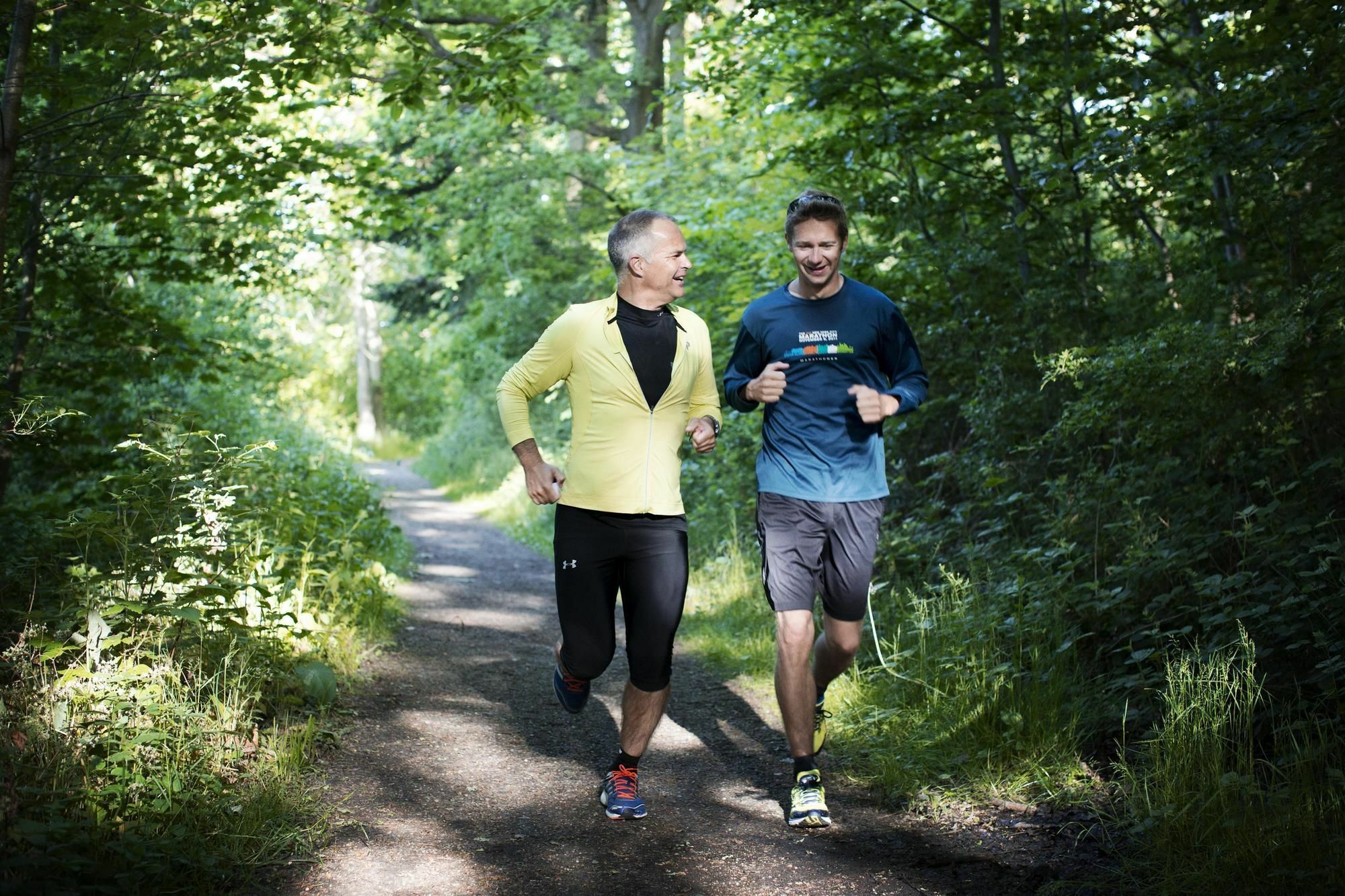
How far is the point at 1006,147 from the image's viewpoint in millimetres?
7809

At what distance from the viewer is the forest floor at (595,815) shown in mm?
3838

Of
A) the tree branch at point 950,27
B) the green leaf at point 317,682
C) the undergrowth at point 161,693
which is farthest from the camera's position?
the tree branch at point 950,27

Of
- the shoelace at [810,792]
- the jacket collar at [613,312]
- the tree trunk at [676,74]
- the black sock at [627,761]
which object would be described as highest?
the tree trunk at [676,74]

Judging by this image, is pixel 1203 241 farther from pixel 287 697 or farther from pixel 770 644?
pixel 287 697

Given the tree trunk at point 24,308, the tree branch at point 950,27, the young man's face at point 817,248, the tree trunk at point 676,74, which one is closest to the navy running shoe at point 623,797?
the young man's face at point 817,248

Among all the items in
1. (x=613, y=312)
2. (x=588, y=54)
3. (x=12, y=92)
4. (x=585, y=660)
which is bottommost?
(x=585, y=660)

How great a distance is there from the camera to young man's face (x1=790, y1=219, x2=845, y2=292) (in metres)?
4.61

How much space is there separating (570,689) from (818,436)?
58.3 inches

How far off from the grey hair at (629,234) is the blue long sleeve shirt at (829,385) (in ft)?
2.18

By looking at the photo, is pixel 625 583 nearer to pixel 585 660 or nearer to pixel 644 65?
pixel 585 660

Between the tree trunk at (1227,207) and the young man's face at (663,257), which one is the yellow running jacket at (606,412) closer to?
the young man's face at (663,257)

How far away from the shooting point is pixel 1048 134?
8.20 metres

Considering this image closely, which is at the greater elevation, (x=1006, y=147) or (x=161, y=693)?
(x=1006, y=147)

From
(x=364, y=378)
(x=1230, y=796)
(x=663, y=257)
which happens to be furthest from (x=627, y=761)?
(x=364, y=378)
